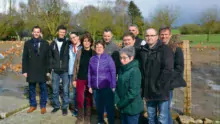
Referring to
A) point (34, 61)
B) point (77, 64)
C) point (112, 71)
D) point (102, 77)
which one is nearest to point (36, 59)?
point (34, 61)

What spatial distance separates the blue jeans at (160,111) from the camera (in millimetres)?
3820

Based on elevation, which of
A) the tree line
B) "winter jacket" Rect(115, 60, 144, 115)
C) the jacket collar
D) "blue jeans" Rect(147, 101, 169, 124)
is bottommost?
"blue jeans" Rect(147, 101, 169, 124)

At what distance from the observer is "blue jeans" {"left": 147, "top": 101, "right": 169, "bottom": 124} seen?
382cm

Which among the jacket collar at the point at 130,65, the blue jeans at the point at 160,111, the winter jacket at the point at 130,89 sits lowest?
the blue jeans at the point at 160,111

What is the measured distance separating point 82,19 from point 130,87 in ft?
124

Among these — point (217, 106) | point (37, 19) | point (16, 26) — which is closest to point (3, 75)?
point (217, 106)

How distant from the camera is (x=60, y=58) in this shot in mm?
5418

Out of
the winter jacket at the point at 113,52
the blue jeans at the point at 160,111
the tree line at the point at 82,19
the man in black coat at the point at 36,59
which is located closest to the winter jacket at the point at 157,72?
the blue jeans at the point at 160,111

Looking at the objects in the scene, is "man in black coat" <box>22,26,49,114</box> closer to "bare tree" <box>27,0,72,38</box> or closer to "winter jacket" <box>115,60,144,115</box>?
"winter jacket" <box>115,60,144,115</box>

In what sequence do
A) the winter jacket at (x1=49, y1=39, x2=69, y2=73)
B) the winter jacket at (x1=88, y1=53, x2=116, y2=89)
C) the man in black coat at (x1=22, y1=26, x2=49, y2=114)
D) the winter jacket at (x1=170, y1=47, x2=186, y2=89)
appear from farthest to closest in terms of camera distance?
the man in black coat at (x1=22, y1=26, x2=49, y2=114) → the winter jacket at (x1=49, y1=39, x2=69, y2=73) → the winter jacket at (x1=88, y1=53, x2=116, y2=89) → the winter jacket at (x1=170, y1=47, x2=186, y2=89)

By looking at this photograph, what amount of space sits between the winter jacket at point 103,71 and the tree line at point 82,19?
27067 millimetres

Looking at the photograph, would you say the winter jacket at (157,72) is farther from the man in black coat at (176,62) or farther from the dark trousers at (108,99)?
the dark trousers at (108,99)

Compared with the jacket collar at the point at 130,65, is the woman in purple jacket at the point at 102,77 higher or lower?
lower

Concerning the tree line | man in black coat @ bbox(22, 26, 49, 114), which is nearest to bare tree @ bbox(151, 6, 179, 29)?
the tree line
